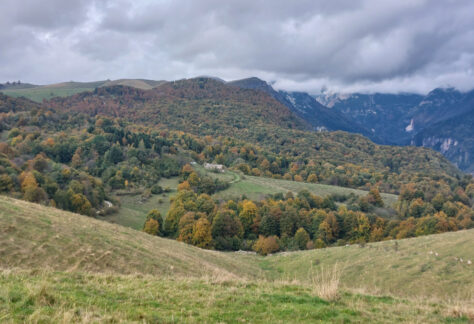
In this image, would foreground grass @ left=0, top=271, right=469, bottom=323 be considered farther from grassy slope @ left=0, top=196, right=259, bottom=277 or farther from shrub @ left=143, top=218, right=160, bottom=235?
shrub @ left=143, top=218, right=160, bottom=235

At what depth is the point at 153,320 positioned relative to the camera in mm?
6996

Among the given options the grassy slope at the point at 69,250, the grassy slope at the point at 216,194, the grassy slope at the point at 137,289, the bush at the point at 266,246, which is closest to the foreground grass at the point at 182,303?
the grassy slope at the point at 137,289

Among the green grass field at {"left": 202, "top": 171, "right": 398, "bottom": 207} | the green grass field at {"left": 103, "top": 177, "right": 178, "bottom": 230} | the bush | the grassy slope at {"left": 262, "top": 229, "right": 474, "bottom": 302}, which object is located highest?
the grassy slope at {"left": 262, "top": 229, "right": 474, "bottom": 302}

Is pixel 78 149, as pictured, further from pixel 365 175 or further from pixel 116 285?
pixel 365 175

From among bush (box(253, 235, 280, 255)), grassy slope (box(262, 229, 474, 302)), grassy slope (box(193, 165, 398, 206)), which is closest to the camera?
grassy slope (box(262, 229, 474, 302))

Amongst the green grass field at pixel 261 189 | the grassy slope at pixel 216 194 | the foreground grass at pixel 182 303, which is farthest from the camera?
the green grass field at pixel 261 189

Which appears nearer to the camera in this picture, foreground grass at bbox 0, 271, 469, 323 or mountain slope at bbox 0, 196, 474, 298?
foreground grass at bbox 0, 271, 469, 323

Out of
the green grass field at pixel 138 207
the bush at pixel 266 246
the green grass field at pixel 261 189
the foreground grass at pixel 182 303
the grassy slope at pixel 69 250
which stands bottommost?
the bush at pixel 266 246

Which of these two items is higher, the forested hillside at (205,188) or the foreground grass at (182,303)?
the foreground grass at (182,303)

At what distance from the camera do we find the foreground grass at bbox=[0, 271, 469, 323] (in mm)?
6944

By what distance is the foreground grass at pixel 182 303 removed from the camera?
694 centimetres

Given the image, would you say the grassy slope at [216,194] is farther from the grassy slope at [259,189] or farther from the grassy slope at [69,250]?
the grassy slope at [69,250]

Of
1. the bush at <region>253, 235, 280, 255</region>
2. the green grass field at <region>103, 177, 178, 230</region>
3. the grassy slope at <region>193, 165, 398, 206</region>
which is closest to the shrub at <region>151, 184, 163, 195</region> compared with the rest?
Answer: the green grass field at <region>103, 177, 178, 230</region>

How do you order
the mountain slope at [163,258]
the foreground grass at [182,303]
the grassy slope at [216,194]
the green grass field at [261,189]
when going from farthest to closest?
the green grass field at [261,189] → the grassy slope at [216,194] → the mountain slope at [163,258] → the foreground grass at [182,303]
